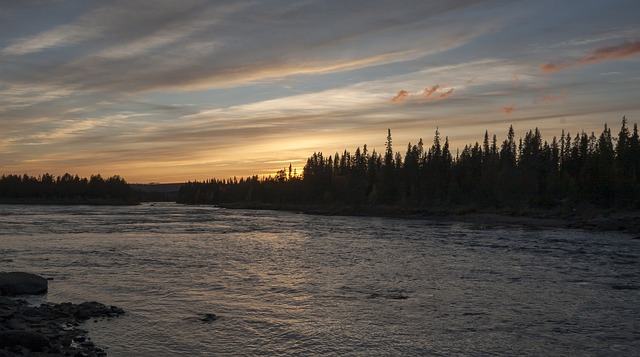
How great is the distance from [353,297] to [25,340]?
11.7 m

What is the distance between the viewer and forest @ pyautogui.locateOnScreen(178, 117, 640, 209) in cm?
8688

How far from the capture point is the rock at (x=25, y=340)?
41.7ft

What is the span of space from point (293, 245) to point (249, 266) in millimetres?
13079

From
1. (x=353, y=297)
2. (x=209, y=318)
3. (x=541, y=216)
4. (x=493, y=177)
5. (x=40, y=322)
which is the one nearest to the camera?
(x=40, y=322)

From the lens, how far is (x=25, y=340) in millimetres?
12852

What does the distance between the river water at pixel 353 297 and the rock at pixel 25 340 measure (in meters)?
1.53

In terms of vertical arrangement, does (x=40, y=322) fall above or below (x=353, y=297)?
above

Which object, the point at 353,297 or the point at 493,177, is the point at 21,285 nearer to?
the point at 353,297

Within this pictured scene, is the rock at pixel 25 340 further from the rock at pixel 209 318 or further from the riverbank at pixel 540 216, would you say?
the riverbank at pixel 540 216

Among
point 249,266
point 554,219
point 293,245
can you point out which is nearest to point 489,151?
point 554,219

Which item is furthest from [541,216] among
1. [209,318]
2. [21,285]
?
[21,285]

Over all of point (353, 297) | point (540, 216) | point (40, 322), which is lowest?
point (353, 297)

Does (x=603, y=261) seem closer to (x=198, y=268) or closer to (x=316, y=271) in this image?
(x=316, y=271)

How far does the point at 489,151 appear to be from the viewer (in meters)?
146
